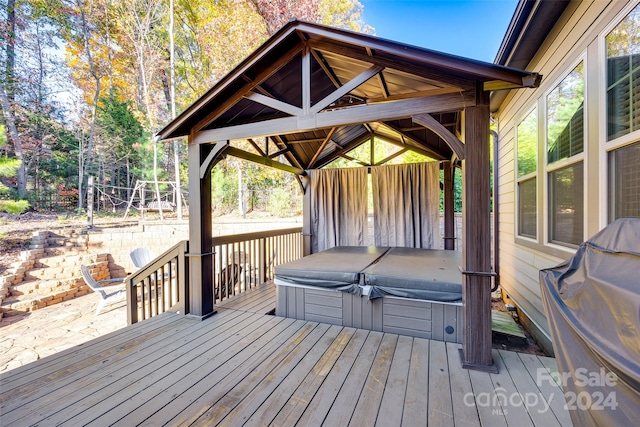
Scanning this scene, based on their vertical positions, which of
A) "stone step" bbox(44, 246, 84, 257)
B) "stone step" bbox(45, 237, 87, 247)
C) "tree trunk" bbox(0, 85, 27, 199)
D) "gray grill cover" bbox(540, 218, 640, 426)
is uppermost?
"tree trunk" bbox(0, 85, 27, 199)

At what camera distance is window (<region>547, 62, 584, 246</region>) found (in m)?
2.40

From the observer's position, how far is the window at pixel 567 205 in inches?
95.0

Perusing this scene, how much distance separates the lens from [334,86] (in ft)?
13.2

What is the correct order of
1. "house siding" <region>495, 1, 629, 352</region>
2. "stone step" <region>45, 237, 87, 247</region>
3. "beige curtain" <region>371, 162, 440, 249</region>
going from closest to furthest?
"house siding" <region>495, 1, 629, 352</region>, "beige curtain" <region>371, 162, 440, 249</region>, "stone step" <region>45, 237, 87, 247</region>

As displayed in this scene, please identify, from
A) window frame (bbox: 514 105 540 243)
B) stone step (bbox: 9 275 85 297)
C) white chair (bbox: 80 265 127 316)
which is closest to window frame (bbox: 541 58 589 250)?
window frame (bbox: 514 105 540 243)

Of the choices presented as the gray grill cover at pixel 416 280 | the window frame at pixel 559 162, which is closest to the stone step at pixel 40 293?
the gray grill cover at pixel 416 280

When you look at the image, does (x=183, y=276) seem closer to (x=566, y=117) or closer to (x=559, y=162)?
(x=559, y=162)

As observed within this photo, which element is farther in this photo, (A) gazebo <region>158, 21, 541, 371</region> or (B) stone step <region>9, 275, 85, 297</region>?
(B) stone step <region>9, 275, 85, 297</region>

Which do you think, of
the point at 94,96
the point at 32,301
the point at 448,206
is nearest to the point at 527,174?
the point at 448,206

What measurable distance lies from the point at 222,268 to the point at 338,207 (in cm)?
274

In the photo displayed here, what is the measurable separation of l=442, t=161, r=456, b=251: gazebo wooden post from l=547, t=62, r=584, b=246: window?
2.24m

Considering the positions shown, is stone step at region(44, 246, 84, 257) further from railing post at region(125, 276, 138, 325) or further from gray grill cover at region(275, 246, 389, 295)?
gray grill cover at region(275, 246, 389, 295)

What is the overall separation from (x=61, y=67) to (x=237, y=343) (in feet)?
52.9

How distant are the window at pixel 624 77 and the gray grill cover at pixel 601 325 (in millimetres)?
1159
